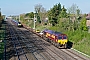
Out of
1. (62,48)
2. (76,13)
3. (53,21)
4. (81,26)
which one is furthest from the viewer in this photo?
(53,21)

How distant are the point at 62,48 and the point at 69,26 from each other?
76.1 ft

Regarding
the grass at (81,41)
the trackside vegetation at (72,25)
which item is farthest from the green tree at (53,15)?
the grass at (81,41)

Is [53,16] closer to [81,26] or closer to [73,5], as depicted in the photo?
[73,5]

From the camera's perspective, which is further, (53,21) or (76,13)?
(53,21)

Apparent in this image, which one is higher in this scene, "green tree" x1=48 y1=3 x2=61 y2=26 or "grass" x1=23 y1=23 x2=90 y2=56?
"green tree" x1=48 y1=3 x2=61 y2=26

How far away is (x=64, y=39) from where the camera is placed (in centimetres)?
3625

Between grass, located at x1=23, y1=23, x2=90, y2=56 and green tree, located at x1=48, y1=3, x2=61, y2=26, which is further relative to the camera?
green tree, located at x1=48, y1=3, x2=61, y2=26

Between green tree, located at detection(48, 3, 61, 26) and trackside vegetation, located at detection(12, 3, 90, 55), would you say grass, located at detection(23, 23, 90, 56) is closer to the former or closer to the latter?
trackside vegetation, located at detection(12, 3, 90, 55)

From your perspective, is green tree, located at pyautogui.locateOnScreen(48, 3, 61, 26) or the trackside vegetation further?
green tree, located at pyautogui.locateOnScreen(48, 3, 61, 26)

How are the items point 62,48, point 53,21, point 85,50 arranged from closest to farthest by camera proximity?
point 85,50, point 62,48, point 53,21

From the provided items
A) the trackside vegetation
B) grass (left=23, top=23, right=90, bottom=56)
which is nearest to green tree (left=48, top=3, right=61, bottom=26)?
the trackside vegetation

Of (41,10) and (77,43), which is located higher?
(41,10)

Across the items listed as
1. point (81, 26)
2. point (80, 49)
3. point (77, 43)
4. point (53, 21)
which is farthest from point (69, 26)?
point (80, 49)

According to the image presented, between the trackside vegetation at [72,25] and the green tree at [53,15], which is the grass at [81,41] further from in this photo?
the green tree at [53,15]
